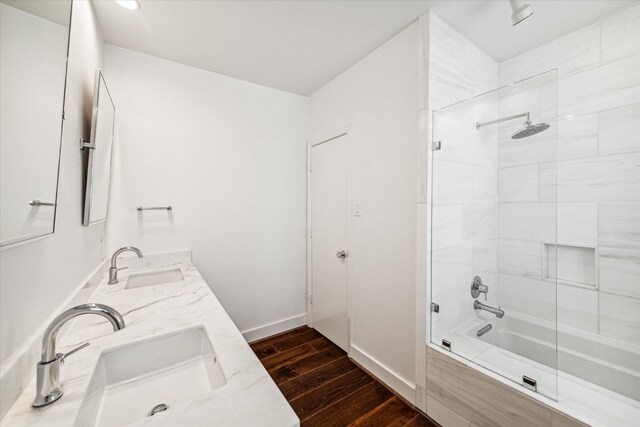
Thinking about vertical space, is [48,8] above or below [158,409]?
above

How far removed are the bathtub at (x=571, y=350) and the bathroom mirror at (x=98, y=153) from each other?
243 centimetres

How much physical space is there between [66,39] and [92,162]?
0.65 metres

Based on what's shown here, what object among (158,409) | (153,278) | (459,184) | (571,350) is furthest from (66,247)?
(571,350)

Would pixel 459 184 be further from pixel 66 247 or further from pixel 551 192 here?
pixel 66 247

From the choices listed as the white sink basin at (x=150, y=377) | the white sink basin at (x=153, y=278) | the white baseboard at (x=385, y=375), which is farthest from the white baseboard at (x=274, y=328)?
the white sink basin at (x=150, y=377)

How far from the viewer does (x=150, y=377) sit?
3.34ft

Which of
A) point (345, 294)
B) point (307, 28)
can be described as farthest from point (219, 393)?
point (307, 28)

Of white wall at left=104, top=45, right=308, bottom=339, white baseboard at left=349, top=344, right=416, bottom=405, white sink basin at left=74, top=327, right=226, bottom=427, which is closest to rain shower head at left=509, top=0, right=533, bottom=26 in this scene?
white wall at left=104, top=45, right=308, bottom=339

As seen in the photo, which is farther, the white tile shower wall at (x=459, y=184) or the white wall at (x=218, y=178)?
the white wall at (x=218, y=178)

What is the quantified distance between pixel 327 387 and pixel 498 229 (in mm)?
1783

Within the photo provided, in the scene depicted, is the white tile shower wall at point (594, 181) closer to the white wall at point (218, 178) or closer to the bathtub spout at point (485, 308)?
the bathtub spout at point (485, 308)

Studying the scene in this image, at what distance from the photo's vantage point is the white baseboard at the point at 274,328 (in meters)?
2.62

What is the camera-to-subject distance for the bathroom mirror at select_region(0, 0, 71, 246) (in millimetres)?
598

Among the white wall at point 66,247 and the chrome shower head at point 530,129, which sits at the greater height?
the chrome shower head at point 530,129
